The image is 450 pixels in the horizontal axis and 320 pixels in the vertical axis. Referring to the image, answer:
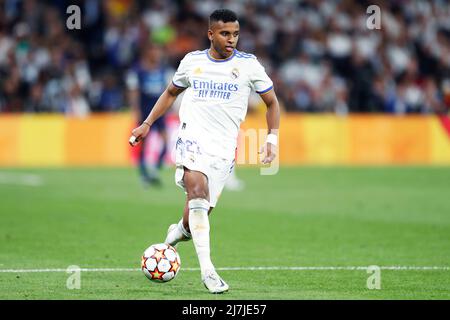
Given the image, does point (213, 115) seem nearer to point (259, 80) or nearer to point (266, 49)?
point (259, 80)

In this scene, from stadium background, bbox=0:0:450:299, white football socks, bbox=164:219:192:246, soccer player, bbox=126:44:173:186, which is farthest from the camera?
soccer player, bbox=126:44:173:186

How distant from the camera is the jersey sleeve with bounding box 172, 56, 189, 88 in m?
9.11

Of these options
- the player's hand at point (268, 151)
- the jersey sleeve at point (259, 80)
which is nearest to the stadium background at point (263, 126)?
the player's hand at point (268, 151)

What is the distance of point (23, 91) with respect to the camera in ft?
84.6

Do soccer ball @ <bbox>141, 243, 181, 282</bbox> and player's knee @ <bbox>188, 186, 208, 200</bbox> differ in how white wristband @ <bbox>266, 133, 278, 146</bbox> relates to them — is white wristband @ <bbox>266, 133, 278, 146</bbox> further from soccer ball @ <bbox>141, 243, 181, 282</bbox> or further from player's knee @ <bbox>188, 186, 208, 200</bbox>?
soccer ball @ <bbox>141, 243, 181, 282</bbox>

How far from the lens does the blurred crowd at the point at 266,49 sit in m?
26.0

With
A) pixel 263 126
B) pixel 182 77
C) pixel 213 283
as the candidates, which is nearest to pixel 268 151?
pixel 182 77

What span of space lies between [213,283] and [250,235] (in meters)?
4.67

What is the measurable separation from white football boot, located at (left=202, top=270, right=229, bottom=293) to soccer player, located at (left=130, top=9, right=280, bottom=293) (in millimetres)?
421

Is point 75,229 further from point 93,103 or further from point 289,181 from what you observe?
point 93,103

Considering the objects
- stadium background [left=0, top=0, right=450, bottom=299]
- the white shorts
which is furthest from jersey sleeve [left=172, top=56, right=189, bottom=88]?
stadium background [left=0, top=0, right=450, bottom=299]
